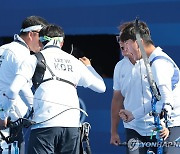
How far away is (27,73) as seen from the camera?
3367 millimetres

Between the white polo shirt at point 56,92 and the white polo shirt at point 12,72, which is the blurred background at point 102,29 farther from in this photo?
the white polo shirt at point 56,92

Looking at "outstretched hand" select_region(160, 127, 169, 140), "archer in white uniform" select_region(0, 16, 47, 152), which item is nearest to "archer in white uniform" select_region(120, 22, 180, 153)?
"outstretched hand" select_region(160, 127, 169, 140)

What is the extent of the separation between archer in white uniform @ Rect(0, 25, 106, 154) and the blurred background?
122 centimetres

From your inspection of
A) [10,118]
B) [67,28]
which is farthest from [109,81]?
[10,118]

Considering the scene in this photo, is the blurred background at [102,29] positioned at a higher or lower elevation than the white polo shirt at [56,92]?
higher

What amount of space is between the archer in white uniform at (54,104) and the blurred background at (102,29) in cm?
122

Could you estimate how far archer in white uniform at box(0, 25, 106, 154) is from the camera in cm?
338

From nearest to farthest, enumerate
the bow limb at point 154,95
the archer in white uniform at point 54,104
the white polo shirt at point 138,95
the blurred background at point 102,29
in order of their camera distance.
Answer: the bow limb at point 154,95 → the archer in white uniform at point 54,104 → the white polo shirt at point 138,95 → the blurred background at point 102,29

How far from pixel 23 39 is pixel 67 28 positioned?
873 mm

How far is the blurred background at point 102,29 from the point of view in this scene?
455 cm

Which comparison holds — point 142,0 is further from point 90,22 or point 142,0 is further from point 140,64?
point 140,64

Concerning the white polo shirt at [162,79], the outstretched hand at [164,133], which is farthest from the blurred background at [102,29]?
the outstretched hand at [164,133]

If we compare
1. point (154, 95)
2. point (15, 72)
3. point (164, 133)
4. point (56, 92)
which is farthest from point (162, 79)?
point (15, 72)

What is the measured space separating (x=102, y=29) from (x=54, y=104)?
5.16 ft
